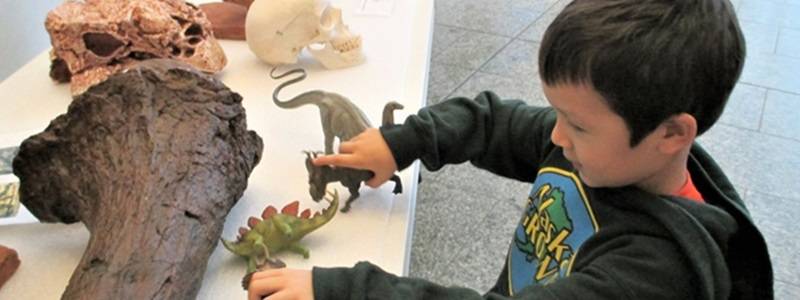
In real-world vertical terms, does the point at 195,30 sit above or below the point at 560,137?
below

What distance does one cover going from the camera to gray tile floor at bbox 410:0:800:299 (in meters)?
1.39

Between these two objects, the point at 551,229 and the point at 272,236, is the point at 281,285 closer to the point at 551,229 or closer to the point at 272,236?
the point at 272,236

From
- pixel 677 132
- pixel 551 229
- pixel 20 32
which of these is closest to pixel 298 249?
pixel 551 229

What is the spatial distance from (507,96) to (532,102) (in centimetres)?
6

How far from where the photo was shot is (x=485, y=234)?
4.70 feet

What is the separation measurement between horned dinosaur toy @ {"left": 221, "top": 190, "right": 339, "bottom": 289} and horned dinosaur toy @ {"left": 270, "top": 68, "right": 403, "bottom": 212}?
4 centimetres

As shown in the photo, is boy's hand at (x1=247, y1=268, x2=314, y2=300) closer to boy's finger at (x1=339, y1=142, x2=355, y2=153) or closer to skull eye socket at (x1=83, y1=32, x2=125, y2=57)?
boy's finger at (x1=339, y1=142, x2=355, y2=153)

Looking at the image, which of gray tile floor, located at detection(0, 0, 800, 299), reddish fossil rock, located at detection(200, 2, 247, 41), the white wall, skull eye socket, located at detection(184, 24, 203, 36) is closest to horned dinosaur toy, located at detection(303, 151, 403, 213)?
skull eye socket, located at detection(184, 24, 203, 36)

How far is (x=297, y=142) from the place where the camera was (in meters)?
0.93

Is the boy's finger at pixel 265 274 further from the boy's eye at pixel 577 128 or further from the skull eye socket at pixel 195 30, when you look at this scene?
the skull eye socket at pixel 195 30

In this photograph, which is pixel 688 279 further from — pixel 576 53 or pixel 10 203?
pixel 10 203

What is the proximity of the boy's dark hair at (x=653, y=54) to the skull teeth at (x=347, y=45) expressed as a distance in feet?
1.88

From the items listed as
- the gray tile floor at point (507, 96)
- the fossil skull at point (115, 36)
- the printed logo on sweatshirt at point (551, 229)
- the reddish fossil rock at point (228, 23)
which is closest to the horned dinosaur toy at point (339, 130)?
the printed logo on sweatshirt at point (551, 229)

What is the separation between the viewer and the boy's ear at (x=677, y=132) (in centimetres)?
55
